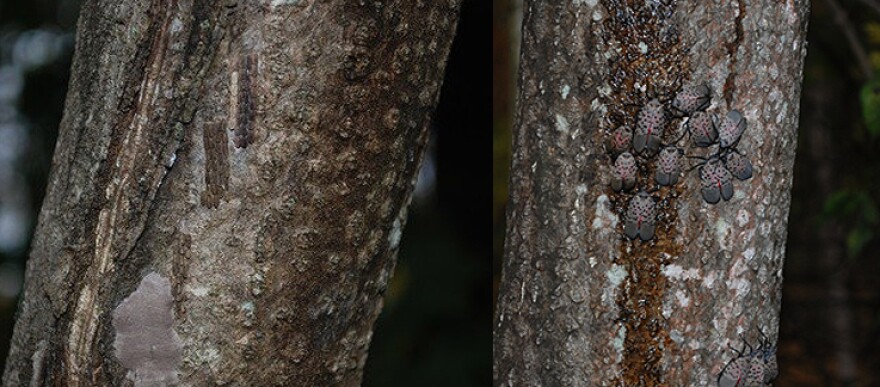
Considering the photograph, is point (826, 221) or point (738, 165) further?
point (826, 221)

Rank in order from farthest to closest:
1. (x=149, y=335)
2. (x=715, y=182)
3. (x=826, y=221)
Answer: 1. (x=826, y=221)
2. (x=149, y=335)
3. (x=715, y=182)

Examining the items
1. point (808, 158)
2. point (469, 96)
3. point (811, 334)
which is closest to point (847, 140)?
point (808, 158)

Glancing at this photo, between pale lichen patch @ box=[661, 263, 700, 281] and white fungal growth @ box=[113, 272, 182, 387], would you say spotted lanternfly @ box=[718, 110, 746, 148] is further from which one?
white fungal growth @ box=[113, 272, 182, 387]

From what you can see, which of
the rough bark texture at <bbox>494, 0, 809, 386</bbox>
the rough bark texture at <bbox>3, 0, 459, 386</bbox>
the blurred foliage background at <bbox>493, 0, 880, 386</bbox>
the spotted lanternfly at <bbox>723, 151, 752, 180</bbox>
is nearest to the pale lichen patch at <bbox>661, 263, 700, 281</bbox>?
the rough bark texture at <bbox>494, 0, 809, 386</bbox>

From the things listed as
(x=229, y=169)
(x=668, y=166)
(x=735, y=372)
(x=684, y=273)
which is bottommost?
(x=735, y=372)

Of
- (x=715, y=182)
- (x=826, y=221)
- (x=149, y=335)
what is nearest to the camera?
(x=715, y=182)

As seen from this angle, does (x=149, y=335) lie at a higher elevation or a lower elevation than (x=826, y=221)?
lower

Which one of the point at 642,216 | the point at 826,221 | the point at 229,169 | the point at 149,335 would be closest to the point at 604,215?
the point at 642,216

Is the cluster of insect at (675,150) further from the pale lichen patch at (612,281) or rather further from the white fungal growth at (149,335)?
the white fungal growth at (149,335)

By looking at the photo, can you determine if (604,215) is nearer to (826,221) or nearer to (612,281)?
(612,281)
